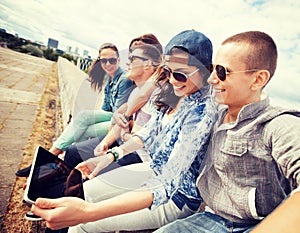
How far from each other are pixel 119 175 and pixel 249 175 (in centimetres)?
84

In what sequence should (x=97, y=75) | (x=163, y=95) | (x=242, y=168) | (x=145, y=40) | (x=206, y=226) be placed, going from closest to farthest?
(x=242, y=168), (x=206, y=226), (x=163, y=95), (x=145, y=40), (x=97, y=75)

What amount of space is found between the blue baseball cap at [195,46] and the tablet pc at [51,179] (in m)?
0.95

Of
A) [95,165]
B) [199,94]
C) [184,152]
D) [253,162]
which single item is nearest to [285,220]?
[253,162]

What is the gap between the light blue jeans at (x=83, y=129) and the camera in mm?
2338

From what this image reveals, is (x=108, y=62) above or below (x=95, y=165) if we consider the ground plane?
above

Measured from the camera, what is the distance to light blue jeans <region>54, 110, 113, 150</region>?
7.67ft

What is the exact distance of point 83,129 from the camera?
2400mm

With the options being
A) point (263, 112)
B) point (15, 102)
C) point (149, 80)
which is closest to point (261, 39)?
point (263, 112)

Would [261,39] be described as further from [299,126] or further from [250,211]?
[250,211]

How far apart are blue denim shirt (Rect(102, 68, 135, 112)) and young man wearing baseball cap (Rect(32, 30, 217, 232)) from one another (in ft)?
2.42

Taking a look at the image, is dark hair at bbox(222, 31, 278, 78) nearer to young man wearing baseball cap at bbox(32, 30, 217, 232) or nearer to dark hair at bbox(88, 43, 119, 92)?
young man wearing baseball cap at bbox(32, 30, 217, 232)

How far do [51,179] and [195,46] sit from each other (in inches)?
43.0

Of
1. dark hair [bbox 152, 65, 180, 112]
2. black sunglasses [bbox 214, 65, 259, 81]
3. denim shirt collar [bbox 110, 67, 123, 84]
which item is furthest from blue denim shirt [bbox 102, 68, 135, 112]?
black sunglasses [bbox 214, 65, 259, 81]

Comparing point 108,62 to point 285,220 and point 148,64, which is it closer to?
point 148,64
